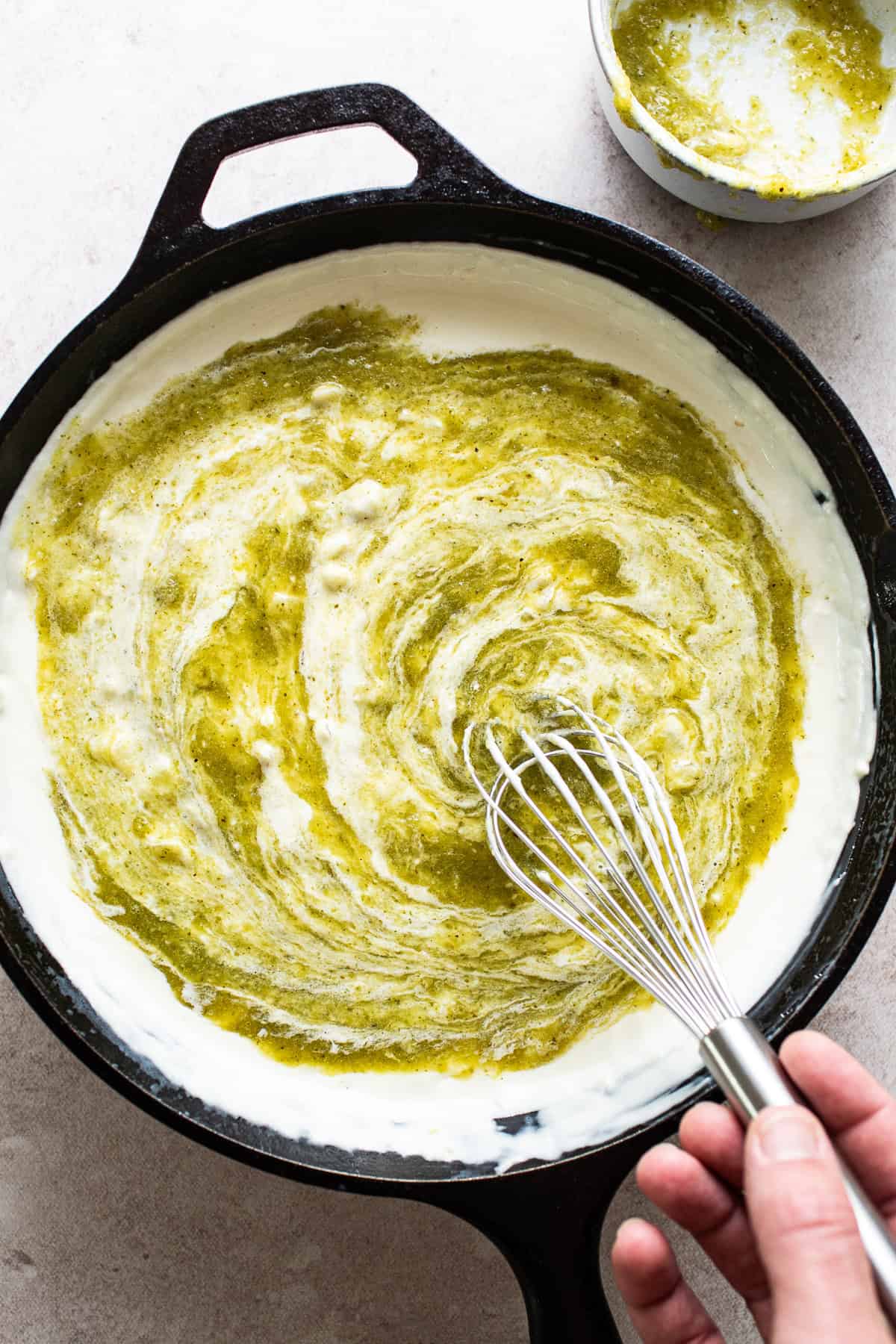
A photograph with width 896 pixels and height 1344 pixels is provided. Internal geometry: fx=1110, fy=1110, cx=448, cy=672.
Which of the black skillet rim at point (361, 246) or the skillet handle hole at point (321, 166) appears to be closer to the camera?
the black skillet rim at point (361, 246)

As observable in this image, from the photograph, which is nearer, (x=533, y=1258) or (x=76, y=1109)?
(x=533, y=1258)

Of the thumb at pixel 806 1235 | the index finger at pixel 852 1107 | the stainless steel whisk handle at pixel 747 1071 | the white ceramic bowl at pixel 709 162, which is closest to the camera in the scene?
the thumb at pixel 806 1235

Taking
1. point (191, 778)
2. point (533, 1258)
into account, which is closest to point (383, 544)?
Result: point (191, 778)

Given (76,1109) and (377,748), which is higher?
(377,748)

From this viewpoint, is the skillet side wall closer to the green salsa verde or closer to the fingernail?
the green salsa verde

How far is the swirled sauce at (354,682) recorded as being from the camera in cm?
124

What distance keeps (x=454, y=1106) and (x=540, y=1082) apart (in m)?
0.10

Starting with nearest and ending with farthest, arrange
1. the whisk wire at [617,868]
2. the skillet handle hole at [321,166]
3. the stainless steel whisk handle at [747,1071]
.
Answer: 1. the stainless steel whisk handle at [747,1071]
2. the whisk wire at [617,868]
3. the skillet handle hole at [321,166]

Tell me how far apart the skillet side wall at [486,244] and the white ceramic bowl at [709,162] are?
13 centimetres

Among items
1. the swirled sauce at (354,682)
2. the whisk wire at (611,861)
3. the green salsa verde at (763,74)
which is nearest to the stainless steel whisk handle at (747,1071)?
the whisk wire at (611,861)

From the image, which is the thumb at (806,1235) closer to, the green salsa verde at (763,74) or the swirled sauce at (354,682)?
the swirled sauce at (354,682)

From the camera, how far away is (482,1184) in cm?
109

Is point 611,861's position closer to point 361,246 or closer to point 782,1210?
point 782,1210

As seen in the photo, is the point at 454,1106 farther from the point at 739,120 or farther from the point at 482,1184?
the point at 739,120
